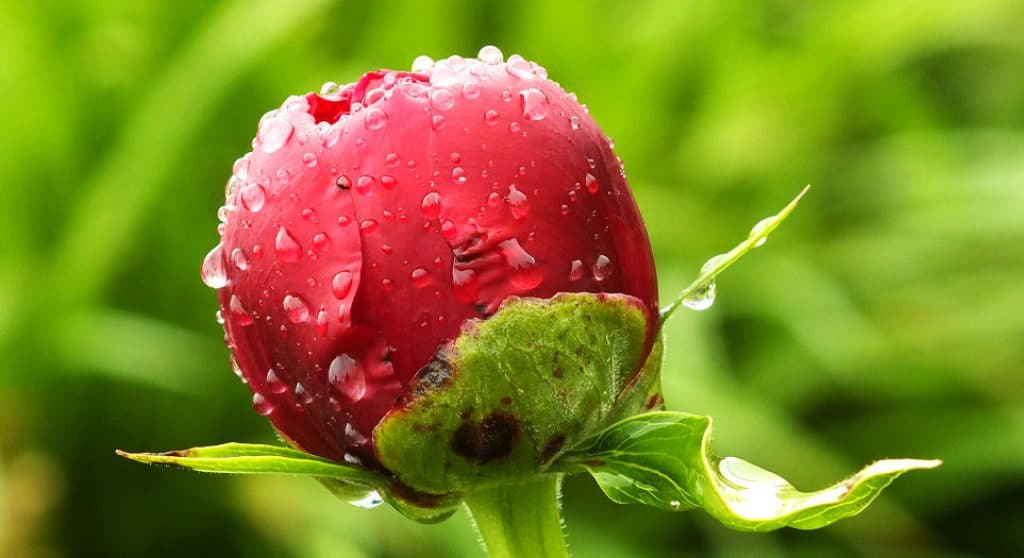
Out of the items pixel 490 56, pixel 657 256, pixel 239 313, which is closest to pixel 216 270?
pixel 239 313

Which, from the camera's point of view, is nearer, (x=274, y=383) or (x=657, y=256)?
(x=274, y=383)

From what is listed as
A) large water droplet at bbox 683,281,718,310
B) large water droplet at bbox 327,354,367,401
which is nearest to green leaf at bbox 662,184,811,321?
large water droplet at bbox 683,281,718,310

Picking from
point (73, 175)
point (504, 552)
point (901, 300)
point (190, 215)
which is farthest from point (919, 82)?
point (504, 552)

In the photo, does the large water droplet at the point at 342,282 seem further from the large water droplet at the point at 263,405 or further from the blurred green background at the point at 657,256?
the blurred green background at the point at 657,256

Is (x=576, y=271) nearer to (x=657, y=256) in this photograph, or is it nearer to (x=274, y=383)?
(x=274, y=383)

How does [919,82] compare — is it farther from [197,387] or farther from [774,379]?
[197,387]

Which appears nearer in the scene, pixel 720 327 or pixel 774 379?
pixel 774 379
